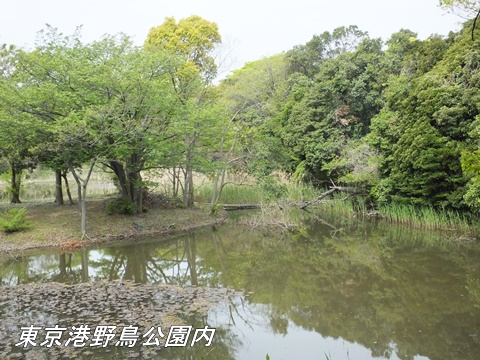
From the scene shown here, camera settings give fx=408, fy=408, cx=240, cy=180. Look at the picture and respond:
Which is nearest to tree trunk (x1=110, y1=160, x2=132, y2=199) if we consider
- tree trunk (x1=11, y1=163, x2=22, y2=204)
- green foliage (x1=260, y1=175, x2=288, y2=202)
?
green foliage (x1=260, y1=175, x2=288, y2=202)

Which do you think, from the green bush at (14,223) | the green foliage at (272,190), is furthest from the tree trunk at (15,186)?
the green foliage at (272,190)

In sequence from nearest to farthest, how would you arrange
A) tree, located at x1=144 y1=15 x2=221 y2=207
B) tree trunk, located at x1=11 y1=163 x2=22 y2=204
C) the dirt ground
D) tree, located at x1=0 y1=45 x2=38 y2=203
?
1. tree, located at x1=0 y1=45 x2=38 y2=203
2. the dirt ground
3. tree, located at x1=144 y1=15 x2=221 y2=207
4. tree trunk, located at x1=11 y1=163 x2=22 y2=204

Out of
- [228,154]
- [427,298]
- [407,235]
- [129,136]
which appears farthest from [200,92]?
[427,298]

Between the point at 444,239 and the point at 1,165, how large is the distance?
1727 cm

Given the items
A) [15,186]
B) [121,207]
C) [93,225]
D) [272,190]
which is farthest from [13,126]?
[272,190]

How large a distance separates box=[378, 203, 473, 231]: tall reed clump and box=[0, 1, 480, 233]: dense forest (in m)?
0.27

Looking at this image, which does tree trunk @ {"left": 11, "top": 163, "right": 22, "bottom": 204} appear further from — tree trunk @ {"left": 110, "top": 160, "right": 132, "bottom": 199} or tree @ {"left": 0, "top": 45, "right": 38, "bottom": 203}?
tree trunk @ {"left": 110, "top": 160, "right": 132, "bottom": 199}

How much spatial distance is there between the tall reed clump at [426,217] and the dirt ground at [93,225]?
270 inches

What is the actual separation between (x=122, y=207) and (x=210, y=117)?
4649 millimetres

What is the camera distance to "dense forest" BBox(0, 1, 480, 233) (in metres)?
12.2

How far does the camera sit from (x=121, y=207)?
14930mm

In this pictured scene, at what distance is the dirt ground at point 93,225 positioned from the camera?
12.3m

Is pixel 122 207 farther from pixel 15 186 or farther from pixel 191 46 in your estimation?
pixel 191 46

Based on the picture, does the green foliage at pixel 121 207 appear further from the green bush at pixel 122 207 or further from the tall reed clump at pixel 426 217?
the tall reed clump at pixel 426 217
